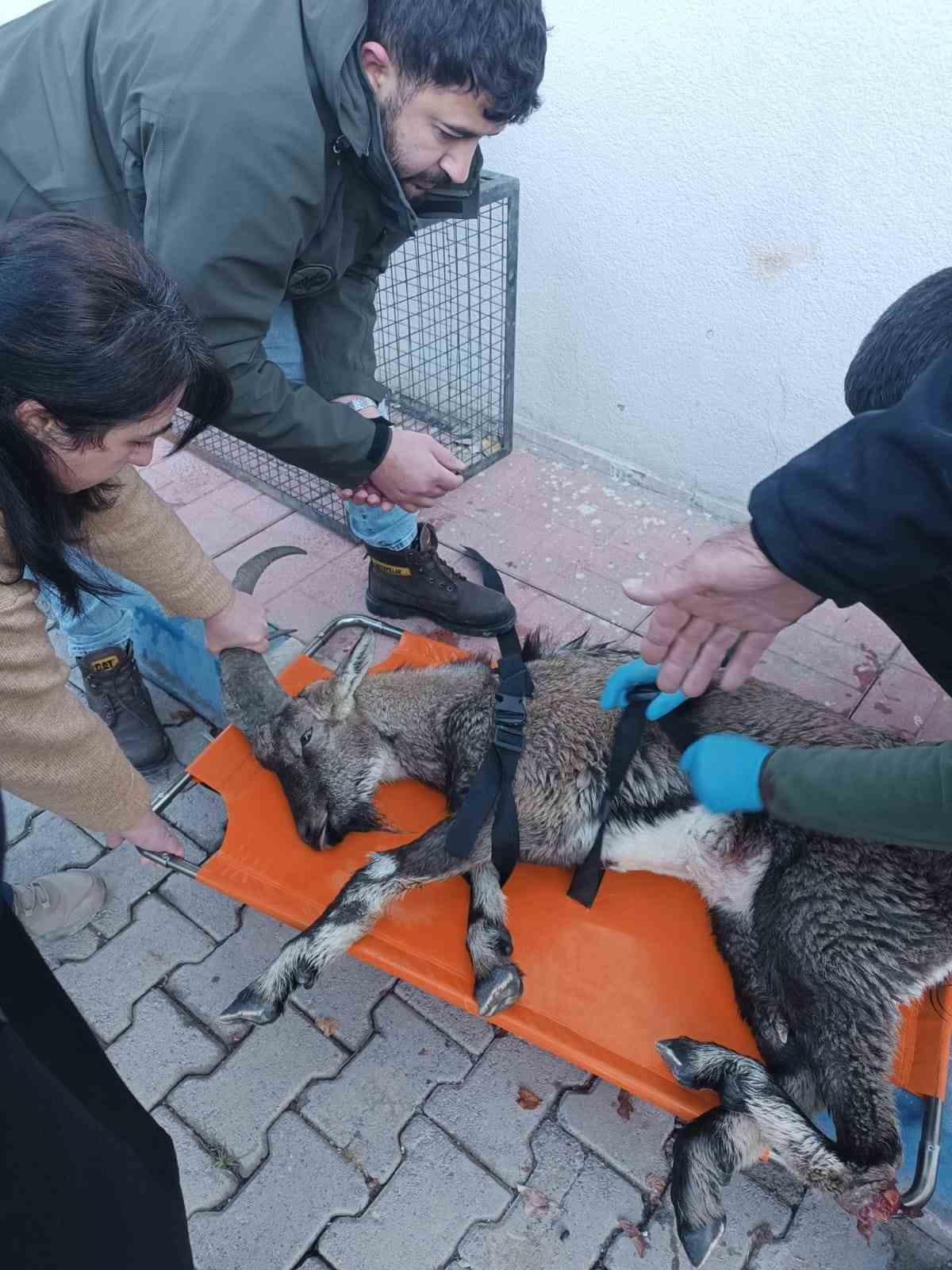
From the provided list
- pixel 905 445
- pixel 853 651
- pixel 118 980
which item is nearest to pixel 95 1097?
pixel 118 980

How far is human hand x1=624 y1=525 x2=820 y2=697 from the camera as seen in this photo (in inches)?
74.3

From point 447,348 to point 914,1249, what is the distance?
4.63 metres

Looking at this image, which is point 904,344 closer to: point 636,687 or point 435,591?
point 636,687

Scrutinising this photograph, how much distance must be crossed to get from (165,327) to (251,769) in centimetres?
172

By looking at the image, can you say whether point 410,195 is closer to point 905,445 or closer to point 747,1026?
point 905,445

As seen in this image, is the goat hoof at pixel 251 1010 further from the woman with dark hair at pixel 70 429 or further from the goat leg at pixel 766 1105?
the goat leg at pixel 766 1105

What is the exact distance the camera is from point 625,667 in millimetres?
2721

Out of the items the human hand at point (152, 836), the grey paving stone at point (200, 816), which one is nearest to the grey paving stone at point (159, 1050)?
the human hand at point (152, 836)

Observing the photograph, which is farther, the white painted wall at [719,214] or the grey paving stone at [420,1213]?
the white painted wall at [719,214]

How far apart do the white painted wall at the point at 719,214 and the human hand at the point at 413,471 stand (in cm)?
192

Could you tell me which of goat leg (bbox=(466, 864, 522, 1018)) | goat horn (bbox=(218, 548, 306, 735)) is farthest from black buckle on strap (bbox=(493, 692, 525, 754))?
goat horn (bbox=(218, 548, 306, 735))

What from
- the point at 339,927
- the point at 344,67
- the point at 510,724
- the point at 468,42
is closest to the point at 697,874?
the point at 510,724

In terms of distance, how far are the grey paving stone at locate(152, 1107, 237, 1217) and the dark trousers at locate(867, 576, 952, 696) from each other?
2478 mm

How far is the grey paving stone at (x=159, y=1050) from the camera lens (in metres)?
2.51
